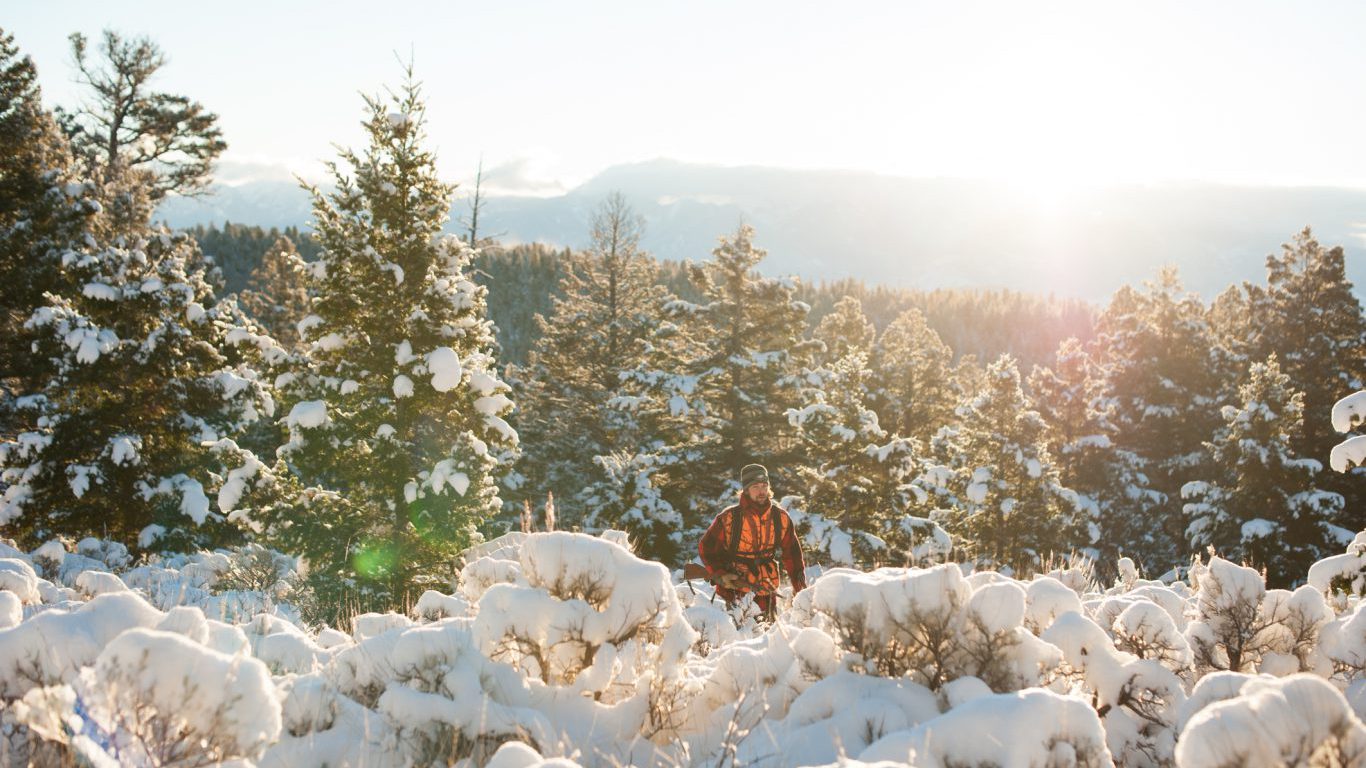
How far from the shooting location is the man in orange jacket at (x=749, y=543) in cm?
732

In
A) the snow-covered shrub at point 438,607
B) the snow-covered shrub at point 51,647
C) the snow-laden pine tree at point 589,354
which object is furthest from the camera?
the snow-laden pine tree at point 589,354

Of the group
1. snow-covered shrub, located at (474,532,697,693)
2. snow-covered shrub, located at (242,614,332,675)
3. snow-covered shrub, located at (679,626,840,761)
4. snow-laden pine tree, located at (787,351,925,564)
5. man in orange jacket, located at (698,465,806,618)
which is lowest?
snow-laden pine tree, located at (787,351,925,564)

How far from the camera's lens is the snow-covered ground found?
222cm

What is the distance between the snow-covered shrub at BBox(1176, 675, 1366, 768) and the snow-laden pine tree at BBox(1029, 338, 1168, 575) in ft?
73.9

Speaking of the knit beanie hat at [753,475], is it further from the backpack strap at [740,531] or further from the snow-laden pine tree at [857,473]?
the snow-laden pine tree at [857,473]

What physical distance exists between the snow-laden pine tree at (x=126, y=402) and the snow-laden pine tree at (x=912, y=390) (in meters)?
21.0

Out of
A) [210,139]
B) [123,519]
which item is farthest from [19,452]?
[210,139]

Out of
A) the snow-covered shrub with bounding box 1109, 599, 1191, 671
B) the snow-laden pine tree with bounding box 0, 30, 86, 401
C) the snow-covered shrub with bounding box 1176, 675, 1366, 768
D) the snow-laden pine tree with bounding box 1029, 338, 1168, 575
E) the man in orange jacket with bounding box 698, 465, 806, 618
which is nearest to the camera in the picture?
the snow-covered shrub with bounding box 1176, 675, 1366, 768

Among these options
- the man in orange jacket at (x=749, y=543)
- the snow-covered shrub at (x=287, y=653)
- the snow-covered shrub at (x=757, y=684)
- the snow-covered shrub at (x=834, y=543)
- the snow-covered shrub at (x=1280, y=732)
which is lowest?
the snow-covered shrub at (x=834, y=543)

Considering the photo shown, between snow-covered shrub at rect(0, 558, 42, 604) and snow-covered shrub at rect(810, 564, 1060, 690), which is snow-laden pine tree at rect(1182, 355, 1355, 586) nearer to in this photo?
snow-covered shrub at rect(810, 564, 1060, 690)

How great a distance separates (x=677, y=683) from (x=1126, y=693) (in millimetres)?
2076

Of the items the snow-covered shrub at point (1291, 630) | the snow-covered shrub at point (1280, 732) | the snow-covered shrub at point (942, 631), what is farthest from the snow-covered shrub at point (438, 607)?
the snow-covered shrub at point (1291, 630)

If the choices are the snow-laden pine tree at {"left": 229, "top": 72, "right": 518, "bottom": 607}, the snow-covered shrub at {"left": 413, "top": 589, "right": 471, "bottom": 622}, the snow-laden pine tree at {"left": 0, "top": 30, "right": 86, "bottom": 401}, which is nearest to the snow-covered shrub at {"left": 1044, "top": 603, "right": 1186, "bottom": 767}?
the snow-covered shrub at {"left": 413, "top": 589, "right": 471, "bottom": 622}

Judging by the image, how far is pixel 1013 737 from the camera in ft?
7.94
